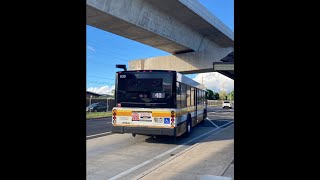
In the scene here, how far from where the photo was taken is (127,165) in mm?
8328

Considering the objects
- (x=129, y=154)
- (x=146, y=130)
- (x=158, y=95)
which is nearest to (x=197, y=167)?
(x=129, y=154)

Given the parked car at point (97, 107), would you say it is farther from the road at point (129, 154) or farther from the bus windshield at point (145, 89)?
the bus windshield at point (145, 89)

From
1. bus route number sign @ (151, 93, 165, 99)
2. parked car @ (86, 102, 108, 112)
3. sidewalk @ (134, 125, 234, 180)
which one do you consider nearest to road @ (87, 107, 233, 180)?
sidewalk @ (134, 125, 234, 180)

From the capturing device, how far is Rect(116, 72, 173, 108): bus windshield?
40.2 ft

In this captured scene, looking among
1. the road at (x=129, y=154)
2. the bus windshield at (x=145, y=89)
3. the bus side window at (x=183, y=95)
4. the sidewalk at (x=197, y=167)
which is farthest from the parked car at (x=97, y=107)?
the sidewalk at (x=197, y=167)

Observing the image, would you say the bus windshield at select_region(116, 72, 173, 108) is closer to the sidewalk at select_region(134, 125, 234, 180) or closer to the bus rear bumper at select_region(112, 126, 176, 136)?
the bus rear bumper at select_region(112, 126, 176, 136)

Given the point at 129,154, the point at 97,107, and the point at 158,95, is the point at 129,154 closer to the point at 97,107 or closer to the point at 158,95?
the point at 158,95

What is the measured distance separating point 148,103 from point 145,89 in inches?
23.8

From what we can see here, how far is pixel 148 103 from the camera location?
1231 centimetres

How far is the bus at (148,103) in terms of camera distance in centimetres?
1191

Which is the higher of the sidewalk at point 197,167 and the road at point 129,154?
the sidewalk at point 197,167
